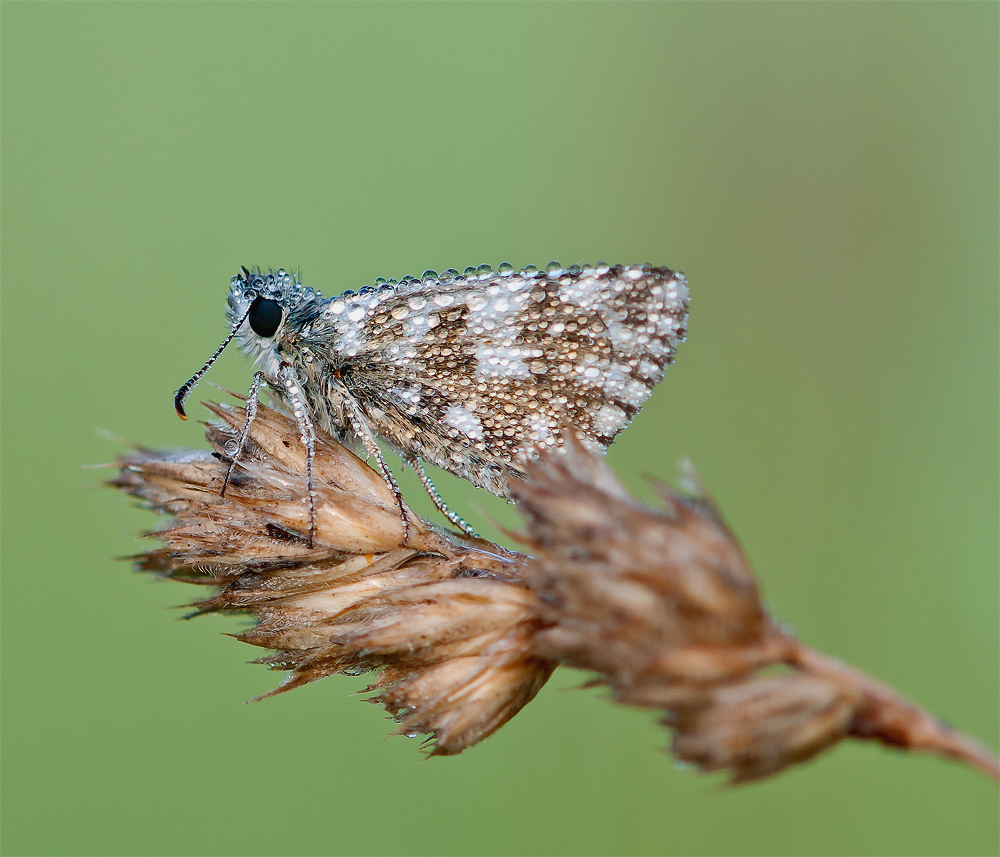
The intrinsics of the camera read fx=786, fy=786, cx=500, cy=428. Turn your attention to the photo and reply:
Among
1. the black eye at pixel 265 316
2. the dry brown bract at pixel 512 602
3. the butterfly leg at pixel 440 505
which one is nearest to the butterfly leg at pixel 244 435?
the dry brown bract at pixel 512 602

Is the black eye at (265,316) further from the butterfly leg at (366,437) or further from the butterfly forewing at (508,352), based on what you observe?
the butterfly leg at (366,437)

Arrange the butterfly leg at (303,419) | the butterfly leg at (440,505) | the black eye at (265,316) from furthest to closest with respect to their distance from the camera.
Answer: the black eye at (265,316), the butterfly leg at (440,505), the butterfly leg at (303,419)

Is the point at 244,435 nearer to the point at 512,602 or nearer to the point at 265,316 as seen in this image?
the point at 265,316

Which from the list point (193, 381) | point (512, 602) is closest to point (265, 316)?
point (193, 381)

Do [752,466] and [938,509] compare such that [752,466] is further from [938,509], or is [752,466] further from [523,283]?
[523,283]

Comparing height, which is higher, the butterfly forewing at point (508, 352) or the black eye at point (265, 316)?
the black eye at point (265, 316)

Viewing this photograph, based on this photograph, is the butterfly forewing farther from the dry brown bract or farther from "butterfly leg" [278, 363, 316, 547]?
the dry brown bract
